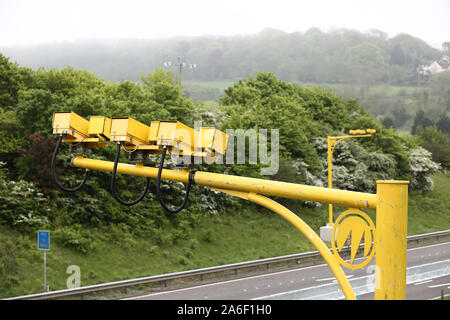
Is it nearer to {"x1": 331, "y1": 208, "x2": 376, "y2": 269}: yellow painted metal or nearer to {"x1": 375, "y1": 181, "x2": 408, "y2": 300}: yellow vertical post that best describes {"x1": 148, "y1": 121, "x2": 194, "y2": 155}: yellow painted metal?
{"x1": 331, "y1": 208, "x2": 376, "y2": 269}: yellow painted metal

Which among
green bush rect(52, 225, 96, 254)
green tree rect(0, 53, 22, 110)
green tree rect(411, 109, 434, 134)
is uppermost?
green tree rect(0, 53, 22, 110)

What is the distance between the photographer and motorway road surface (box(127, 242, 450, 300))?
18.6m

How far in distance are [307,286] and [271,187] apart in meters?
18.3

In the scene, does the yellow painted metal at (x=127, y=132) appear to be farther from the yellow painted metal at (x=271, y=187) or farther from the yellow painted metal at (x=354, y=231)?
the yellow painted metal at (x=354, y=231)

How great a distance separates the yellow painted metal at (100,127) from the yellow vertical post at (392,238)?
241 centimetres

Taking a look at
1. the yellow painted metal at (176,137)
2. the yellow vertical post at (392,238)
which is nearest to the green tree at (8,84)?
the yellow painted metal at (176,137)

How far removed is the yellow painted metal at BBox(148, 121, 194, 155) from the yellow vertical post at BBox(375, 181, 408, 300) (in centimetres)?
162

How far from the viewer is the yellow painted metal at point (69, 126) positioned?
4414 millimetres

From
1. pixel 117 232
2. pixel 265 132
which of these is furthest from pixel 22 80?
pixel 265 132

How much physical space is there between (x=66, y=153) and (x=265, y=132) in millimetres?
15669

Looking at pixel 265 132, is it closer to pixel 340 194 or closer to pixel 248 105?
pixel 248 105

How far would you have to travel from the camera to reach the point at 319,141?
4244 cm

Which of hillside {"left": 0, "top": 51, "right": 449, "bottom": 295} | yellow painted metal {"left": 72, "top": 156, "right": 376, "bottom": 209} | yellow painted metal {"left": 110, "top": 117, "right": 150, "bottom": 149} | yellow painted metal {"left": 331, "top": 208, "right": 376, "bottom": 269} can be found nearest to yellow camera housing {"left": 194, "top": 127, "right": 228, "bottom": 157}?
yellow painted metal {"left": 72, "top": 156, "right": 376, "bottom": 209}

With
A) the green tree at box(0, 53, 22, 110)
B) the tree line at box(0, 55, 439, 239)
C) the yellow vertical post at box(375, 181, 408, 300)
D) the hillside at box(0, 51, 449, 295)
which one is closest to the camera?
the yellow vertical post at box(375, 181, 408, 300)
